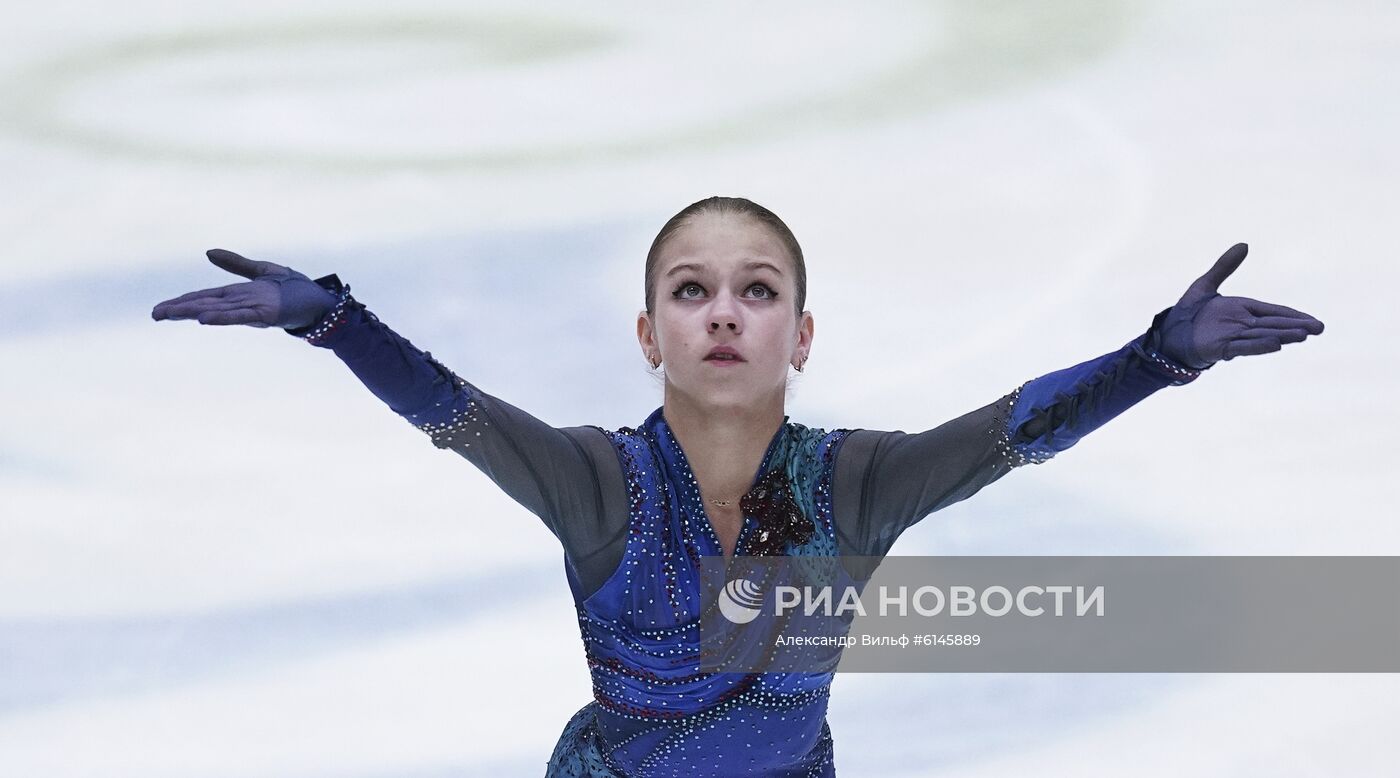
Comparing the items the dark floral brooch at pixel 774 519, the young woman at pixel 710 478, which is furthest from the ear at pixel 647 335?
the dark floral brooch at pixel 774 519

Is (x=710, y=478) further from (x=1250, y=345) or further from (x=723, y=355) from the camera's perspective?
(x=1250, y=345)

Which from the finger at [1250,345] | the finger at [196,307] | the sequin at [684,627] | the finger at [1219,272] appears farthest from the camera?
the sequin at [684,627]

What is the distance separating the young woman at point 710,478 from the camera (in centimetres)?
354

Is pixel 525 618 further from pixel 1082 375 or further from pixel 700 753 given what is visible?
pixel 1082 375

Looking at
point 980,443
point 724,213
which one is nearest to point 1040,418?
point 980,443

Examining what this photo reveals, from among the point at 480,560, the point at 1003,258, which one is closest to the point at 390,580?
the point at 480,560

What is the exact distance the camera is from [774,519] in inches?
145

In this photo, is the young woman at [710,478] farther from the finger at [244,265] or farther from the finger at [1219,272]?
the finger at [244,265]

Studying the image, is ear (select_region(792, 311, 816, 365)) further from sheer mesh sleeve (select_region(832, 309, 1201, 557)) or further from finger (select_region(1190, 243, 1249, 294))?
finger (select_region(1190, 243, 1249, 294))

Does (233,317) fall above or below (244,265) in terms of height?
below

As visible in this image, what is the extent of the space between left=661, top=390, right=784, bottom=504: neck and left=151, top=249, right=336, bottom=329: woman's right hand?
3.04ft

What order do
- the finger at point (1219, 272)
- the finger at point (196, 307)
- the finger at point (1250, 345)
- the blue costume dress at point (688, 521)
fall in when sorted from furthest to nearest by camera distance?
the blue costume dress at point (688, 521) < the finger at point (1219, 272) < the finger at point (1250, 345) < the finger at point (196, 307)

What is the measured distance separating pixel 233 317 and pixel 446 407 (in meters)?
0.51

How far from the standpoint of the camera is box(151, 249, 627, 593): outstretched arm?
3096mm
